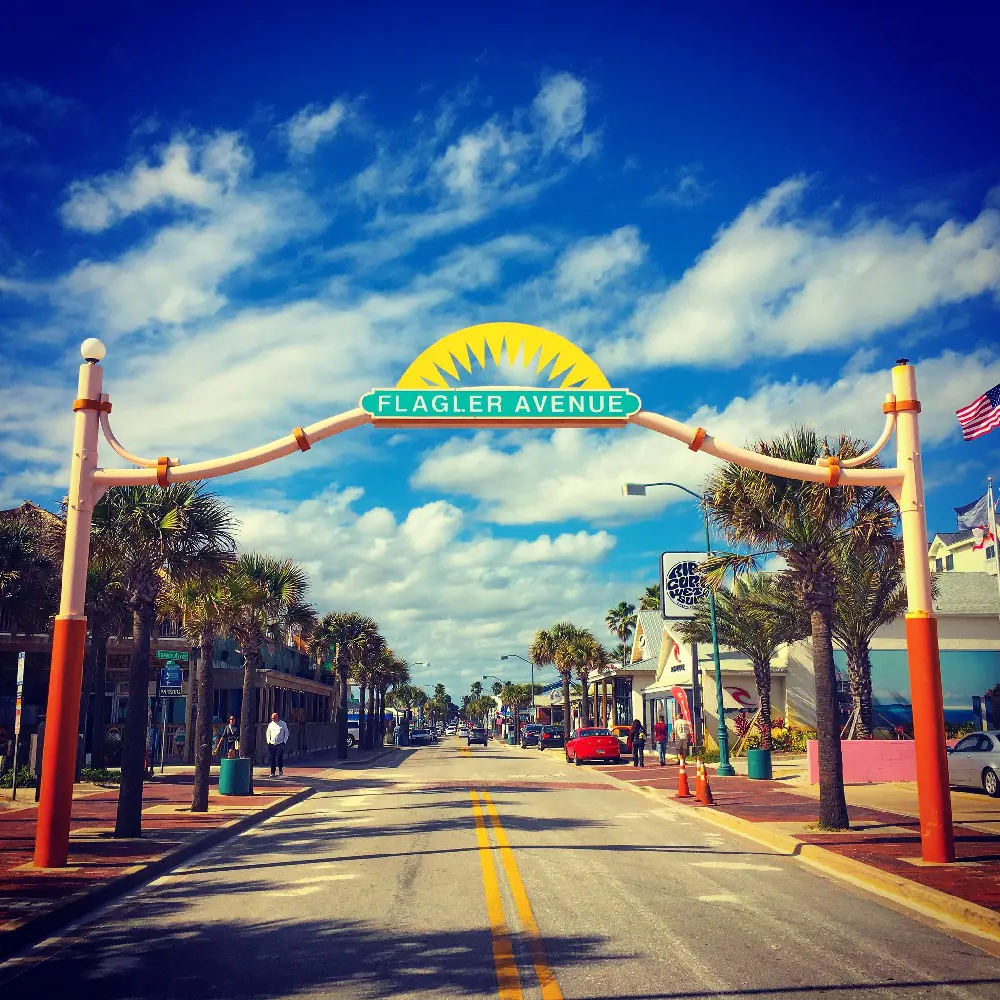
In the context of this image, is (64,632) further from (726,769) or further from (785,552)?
(726,769)

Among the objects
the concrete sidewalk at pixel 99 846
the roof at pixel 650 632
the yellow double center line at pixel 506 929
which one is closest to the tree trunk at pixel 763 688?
the roof at pixel 650 632

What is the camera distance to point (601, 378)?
1222cm

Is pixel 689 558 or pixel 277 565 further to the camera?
pixel 689 558

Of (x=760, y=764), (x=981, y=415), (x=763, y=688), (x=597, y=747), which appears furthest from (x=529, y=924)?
(x=763, y=688)

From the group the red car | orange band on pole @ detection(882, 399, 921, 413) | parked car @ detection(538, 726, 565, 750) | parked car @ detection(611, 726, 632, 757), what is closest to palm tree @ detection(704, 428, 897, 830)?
orange band on pole @ detection(882, 399, 921, 413)

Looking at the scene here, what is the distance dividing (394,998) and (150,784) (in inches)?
889

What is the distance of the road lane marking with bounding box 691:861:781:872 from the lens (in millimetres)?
12008

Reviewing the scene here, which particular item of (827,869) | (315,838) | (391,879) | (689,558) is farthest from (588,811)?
(689,558)

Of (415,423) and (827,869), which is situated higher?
(415,423)

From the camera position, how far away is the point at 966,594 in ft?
144

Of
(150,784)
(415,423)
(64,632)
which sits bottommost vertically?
(150,784)

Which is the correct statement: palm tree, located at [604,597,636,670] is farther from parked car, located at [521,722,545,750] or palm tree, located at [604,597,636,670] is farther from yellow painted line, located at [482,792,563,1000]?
→ yellow painted line, located at [482,792,563,1000]

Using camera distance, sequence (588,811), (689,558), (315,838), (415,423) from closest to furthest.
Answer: (415,423) → (315,838) → (588,811) → (689,558)

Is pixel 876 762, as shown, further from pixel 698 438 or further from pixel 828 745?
pixel 698 438
